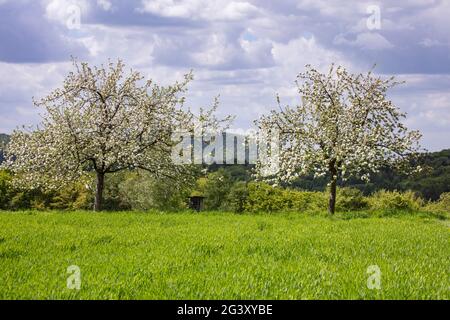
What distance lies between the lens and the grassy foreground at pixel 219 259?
412 inches

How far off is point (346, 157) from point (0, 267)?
22426 millimetres

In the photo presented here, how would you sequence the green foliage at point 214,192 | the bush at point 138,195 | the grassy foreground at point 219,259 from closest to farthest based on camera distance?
the grassy foreground at point 219,259 → the bush at point 138,195 → the green foliage at point 214,192

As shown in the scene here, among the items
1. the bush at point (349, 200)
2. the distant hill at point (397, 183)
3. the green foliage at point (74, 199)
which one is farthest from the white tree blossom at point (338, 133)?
the distant hill at point (397, 183)

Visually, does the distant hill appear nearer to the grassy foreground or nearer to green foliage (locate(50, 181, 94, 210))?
green foliage (locate(50, 181, 94, 210))

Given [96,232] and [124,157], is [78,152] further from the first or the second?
[96,232]

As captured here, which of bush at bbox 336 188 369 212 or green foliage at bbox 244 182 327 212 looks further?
green foliage at bbox 244 182 327 212

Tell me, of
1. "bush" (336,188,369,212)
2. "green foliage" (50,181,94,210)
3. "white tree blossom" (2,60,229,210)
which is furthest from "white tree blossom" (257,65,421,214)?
"green foliage" (50,181,94,210)

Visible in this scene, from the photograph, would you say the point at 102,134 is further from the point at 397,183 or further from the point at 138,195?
the point at 397,183

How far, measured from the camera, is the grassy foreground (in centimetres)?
1045

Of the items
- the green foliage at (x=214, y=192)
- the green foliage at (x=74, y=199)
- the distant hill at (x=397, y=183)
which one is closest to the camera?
the green foliage at (x=74, y=199)

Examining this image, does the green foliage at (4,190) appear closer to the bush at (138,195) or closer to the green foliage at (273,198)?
the bush at (138,195)

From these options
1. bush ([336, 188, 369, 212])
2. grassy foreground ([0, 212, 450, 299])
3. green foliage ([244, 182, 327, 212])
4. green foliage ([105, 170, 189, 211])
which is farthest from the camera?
green foliage ([244, 182, 327, 212])

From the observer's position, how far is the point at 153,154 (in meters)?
34.9
